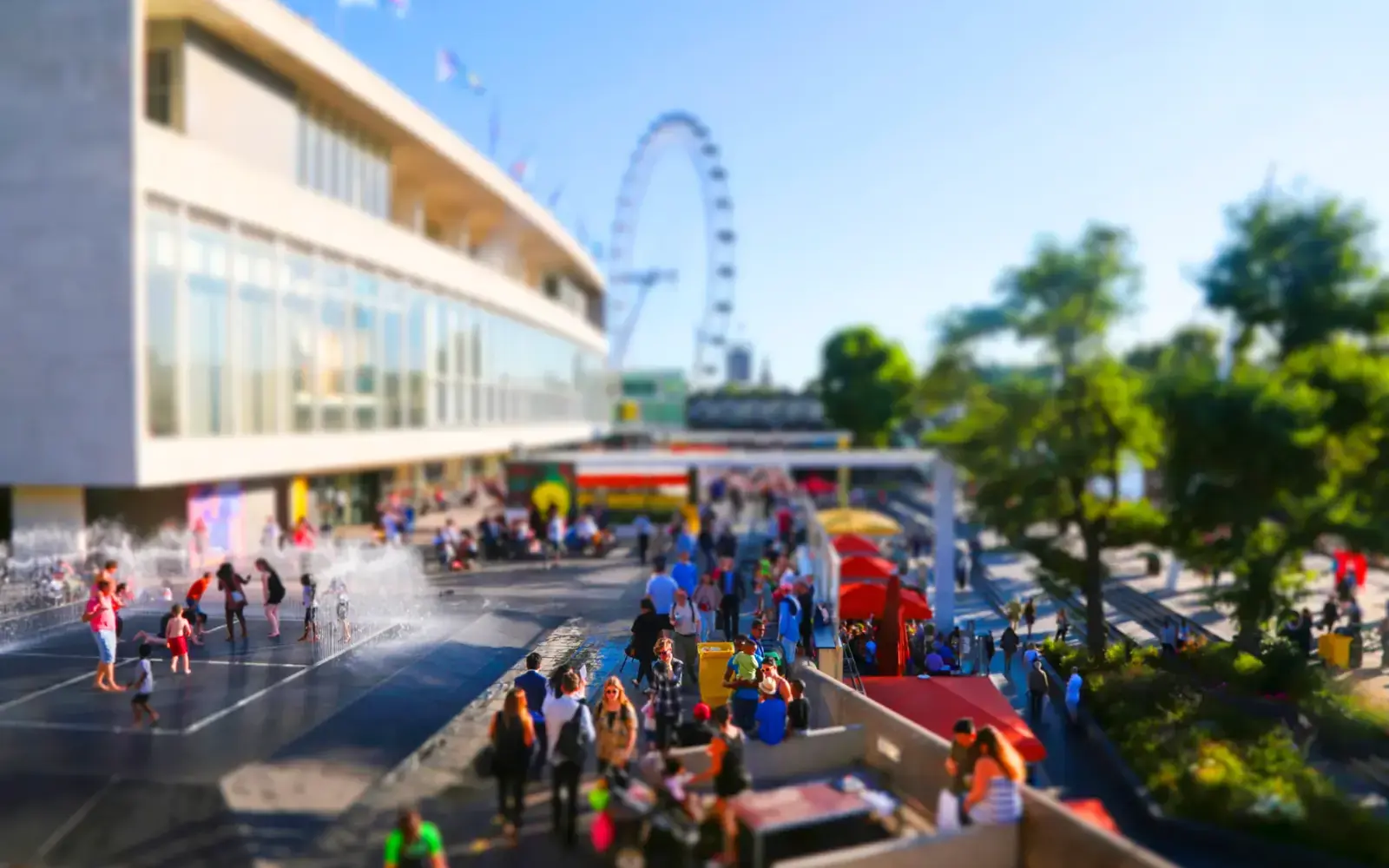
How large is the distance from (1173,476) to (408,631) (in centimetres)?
1823

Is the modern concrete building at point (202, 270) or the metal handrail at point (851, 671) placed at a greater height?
the modern concrete building at point (202, 270)

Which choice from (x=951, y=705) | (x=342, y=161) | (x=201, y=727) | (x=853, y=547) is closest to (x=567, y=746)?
(x=201, y=727)

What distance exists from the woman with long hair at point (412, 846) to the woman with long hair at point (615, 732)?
214 centimetres

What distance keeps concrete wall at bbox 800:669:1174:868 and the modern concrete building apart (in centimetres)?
1814

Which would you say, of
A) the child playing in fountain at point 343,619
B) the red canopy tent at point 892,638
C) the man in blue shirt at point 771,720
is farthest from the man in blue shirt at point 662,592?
the child playing in fountain at point 343,619

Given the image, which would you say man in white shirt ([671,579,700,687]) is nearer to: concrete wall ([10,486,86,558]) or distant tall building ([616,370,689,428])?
concrete wall ([10,486,86,558])

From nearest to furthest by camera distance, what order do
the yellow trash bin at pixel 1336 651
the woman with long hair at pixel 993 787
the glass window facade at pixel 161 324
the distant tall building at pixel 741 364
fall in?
the woman with long hair at pixel 993 787 → the yellow trash bin at pixel 1336 651 → the glass window facade at pixel 161 324 → the distant tall building at pixel 741 364

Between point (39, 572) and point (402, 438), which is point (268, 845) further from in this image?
point (402, 438)

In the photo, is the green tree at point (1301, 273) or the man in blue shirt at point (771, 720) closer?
the man in blue shirt at point (771, 720)

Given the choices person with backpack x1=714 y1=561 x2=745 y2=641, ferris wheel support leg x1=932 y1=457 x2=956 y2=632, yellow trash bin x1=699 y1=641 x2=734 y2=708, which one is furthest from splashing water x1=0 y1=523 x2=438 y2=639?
ferris wheel support leg x1=932 y1=457 x2=956 y2=632

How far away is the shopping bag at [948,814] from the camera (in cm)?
853

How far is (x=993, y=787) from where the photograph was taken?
336 inches

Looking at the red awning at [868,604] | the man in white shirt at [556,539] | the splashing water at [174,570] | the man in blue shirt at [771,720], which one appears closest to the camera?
the man in blue shirt at [771,720]

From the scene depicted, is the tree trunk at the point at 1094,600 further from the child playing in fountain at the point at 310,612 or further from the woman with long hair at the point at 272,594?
the woman with long hair at the point at 272,594
